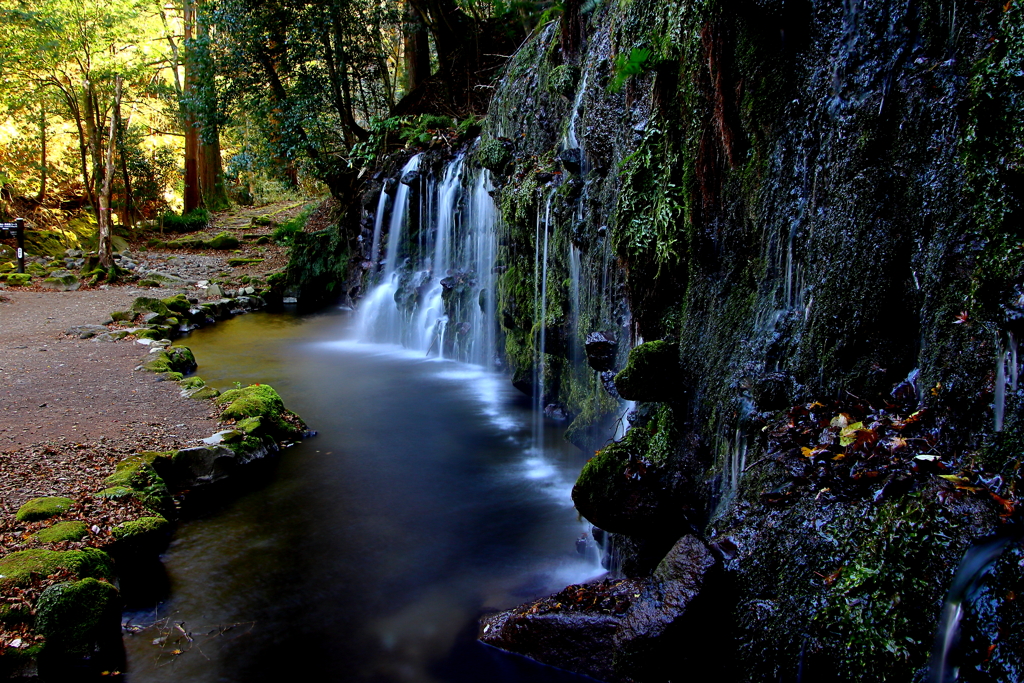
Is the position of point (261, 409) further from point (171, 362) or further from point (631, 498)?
point (631, 498)

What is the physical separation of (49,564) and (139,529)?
0.90 meters

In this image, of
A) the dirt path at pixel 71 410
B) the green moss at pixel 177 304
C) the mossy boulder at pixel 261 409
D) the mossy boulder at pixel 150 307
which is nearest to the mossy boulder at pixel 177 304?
the green moss at pixel 177 304

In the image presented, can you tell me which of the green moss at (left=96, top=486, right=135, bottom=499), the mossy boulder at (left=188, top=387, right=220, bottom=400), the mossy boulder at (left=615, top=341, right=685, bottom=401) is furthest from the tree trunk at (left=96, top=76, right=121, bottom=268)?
the mossy boulder at (left=615, top=341, right=685, bottom=401)

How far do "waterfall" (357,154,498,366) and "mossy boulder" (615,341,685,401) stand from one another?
6161 millimetres

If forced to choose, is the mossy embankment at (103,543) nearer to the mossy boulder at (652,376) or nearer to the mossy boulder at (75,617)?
the mossy boulder at (75,617)

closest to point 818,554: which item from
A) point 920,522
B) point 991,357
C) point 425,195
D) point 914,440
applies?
point 920,522

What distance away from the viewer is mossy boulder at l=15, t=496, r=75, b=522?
16.9 feet

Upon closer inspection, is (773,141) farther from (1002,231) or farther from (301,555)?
(301,555)

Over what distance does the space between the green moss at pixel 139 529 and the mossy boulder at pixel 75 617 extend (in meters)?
0.97

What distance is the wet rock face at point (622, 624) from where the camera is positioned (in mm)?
3496

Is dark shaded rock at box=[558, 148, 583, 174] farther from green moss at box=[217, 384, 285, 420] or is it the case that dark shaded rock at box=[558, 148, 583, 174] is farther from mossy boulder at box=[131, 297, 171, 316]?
mossy boulder at box=[131, 297, 171, 316]

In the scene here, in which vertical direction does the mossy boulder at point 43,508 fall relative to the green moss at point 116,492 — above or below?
above

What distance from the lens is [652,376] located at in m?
4.99

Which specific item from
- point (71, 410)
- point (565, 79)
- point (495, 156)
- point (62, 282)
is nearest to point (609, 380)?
point (565, 79)
